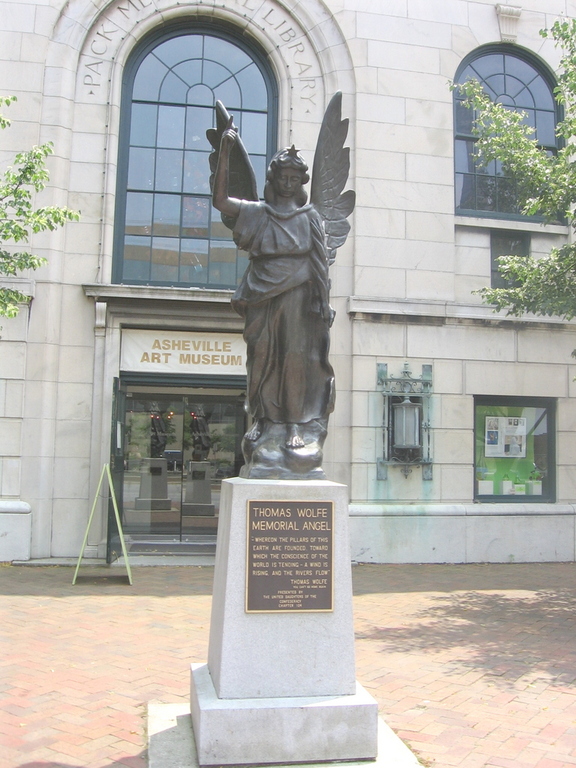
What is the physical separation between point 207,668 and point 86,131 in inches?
395

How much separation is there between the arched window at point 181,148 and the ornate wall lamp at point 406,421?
11.1 ft

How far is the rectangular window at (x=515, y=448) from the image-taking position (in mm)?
13055

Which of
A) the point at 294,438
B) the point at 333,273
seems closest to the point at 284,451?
the point at 294,438

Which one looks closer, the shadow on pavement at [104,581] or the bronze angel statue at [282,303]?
the bronze angel statue at [282,303]

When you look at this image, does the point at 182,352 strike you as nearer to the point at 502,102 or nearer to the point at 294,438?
the point at 502,102

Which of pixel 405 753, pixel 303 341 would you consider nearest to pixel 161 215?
pixel 303 341

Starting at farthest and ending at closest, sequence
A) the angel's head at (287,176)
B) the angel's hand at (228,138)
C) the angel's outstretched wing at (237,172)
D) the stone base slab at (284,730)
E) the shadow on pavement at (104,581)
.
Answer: the shadow on pavement at (104,581) < the angel's outstretched wing at (237,172) < the angel's head at (287,176) < the angel's hand at (228,138) < the stone base slab at (284,730)

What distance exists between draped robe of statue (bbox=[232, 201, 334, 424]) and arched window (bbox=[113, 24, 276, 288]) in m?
7.53

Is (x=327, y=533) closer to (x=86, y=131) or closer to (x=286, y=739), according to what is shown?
(x=286, y=739)

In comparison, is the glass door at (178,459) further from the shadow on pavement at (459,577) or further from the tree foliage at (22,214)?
the tree foliage at (22,214)

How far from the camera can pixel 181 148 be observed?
42.6 feet

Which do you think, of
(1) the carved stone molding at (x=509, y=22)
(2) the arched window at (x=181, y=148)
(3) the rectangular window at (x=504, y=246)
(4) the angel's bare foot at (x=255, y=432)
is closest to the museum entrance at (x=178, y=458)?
(2) the arched window at (x=181, y=148)

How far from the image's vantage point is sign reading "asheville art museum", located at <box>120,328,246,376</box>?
40.5 feet

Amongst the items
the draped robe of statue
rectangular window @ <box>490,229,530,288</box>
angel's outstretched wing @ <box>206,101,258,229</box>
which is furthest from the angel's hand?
rectangular window @ <box>490,229,530,288</box>
